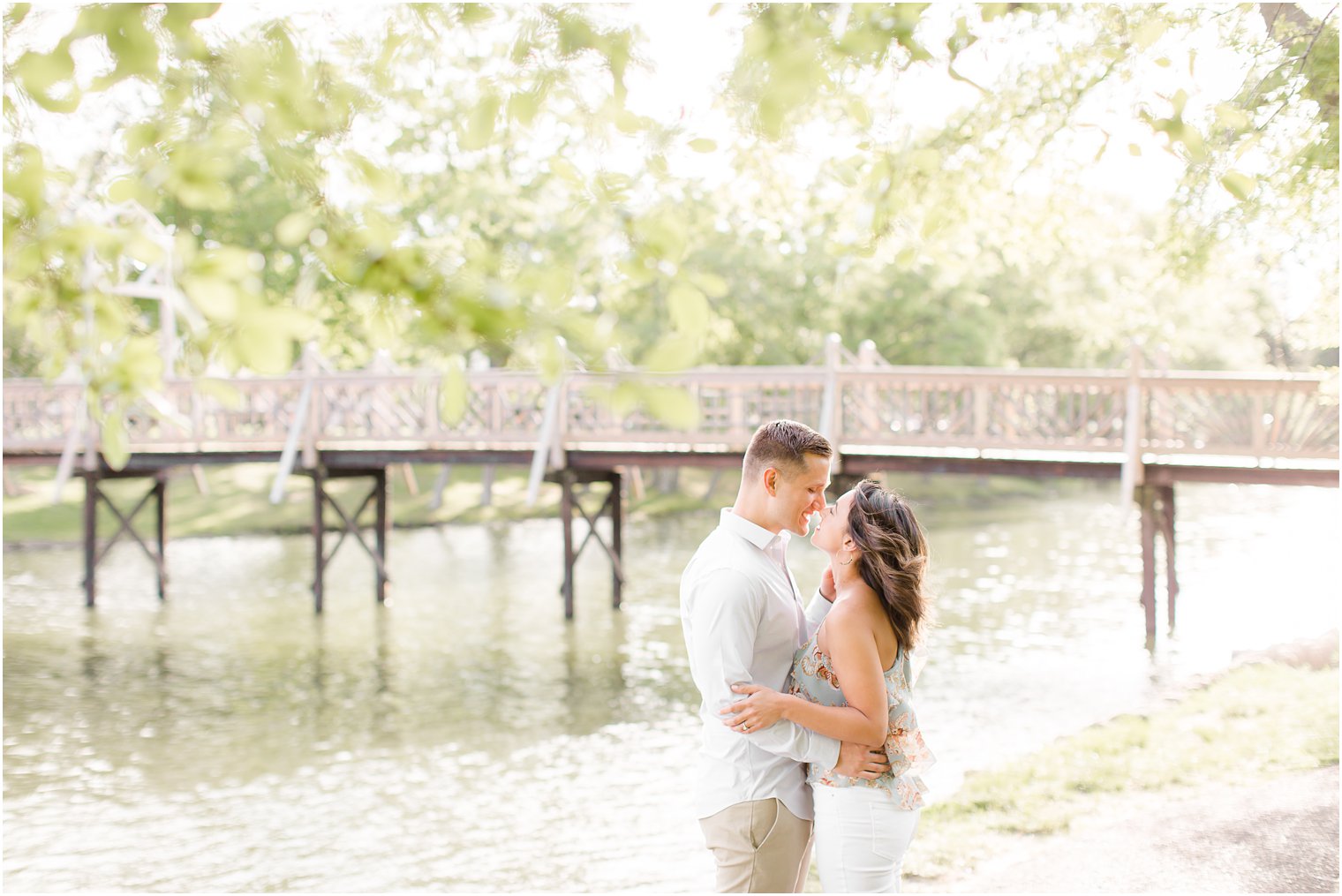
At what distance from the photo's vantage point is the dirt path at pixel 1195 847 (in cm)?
667

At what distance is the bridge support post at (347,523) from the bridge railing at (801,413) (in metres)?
0.79

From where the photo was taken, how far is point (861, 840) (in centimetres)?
374

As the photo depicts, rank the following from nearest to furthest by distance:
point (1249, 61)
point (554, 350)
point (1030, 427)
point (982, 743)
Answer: point (554, 350), point (1249, 61), point (982, 743), point (1030, 427)

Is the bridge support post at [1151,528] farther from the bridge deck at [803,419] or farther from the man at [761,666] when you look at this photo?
the man at [761,666]

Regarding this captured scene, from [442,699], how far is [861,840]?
1150 centimetres

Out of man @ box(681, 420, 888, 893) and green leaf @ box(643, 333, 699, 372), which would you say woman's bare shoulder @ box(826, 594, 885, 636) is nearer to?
man @ box(681, 420, 888, 893)

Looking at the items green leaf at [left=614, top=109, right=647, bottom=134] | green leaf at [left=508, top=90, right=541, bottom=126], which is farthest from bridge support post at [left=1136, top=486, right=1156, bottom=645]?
green leaf at [left=508, top=90, right=541, bottom=126]

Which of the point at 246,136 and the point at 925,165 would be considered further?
the point at 925,165

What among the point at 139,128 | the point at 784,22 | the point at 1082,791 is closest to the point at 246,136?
the point at 139,128

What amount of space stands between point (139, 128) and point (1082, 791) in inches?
325

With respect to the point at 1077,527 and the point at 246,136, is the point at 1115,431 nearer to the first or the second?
the point at 246,136

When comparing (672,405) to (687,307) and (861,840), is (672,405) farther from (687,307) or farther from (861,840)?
(861,840)

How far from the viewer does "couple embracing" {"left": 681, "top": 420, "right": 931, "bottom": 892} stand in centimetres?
366

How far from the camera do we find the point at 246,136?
9.62 ft
